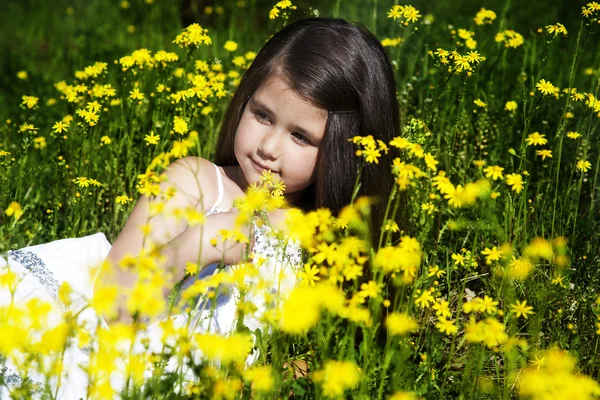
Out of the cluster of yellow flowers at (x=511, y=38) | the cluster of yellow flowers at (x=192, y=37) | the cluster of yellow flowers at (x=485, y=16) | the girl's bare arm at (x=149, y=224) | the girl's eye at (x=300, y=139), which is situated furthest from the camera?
the cluster of yellow flowers at (x=485, y=16)

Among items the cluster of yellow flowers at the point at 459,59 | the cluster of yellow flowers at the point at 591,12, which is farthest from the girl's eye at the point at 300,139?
the cluster of yellow flowers at the point at 591,12

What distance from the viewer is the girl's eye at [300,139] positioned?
2.69m

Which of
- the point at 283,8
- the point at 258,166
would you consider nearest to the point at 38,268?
the point at 258,166

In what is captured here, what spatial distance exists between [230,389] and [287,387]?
24 cm

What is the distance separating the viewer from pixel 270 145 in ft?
8.53

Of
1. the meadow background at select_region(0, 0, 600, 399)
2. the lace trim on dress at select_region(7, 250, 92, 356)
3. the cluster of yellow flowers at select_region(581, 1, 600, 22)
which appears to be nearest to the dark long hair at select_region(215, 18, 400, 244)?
the meadow background at select_region(0, 0, 600, 399)

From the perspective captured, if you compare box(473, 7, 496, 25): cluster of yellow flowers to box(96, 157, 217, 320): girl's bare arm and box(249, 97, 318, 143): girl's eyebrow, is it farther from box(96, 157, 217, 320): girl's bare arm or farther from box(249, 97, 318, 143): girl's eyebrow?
box(96, 157, 217, 320): girl's bare arm

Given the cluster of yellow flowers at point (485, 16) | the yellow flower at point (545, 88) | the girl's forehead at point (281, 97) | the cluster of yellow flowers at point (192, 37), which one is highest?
the cluster of yellow flowers at point (485, 16)

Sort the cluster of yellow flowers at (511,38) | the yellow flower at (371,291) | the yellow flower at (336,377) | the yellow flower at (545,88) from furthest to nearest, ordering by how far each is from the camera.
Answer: the cluster of yellow flowers at (511,38) < the yellow flower at (545,88) < the yellow flower at (371,291) < the yellow flower at (336,377)

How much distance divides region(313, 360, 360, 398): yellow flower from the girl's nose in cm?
106

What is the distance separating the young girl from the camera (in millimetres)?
2594

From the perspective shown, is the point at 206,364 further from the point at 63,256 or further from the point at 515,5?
the point at 515,5

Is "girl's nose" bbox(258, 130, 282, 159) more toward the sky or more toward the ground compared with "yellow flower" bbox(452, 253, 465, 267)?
more toward the sky

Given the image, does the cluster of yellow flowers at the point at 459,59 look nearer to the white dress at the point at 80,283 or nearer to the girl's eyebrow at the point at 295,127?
the girl's eyebrow at the point at 295,127
